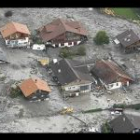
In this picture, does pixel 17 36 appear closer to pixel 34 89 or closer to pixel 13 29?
pixel 13 29

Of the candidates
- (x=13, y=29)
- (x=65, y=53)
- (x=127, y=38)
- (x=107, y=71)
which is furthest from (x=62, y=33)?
(x=107, y=71)

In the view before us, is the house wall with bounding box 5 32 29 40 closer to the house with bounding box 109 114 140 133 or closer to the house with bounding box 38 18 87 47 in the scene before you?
the house with bounding box 38 18 87 47

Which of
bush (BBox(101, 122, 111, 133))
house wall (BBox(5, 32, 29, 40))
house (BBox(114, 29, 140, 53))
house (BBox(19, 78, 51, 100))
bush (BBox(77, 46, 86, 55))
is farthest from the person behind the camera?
house wall (BBox(5, 32, 29, 40))

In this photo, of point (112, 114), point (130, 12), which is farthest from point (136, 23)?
point (112, 114)

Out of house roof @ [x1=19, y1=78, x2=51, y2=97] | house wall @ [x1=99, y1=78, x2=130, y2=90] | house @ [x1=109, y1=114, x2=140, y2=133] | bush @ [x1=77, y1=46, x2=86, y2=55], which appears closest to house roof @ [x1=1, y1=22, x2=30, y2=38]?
bush @ [x1=77, y1=46, x2=86, y2=55]

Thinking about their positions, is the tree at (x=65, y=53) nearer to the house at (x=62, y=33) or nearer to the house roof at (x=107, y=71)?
the house at (x=62, y=33)

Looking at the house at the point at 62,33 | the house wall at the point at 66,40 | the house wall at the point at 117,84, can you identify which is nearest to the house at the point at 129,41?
the house at the point at 62,33
